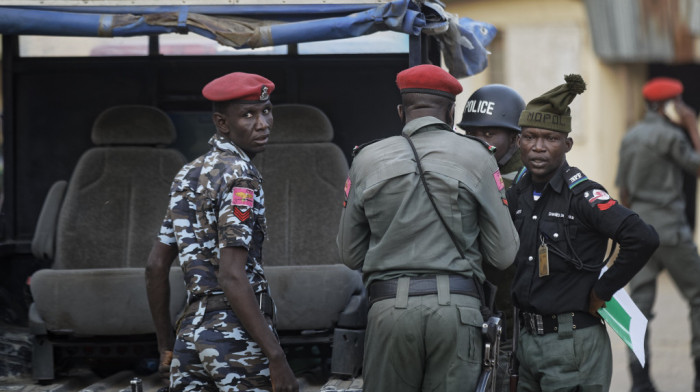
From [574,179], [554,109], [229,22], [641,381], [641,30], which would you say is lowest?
[641,381]

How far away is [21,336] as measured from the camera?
5.35m

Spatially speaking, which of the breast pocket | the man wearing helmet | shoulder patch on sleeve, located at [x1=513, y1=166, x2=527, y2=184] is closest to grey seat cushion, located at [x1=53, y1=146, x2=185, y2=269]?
the man wearing helmet

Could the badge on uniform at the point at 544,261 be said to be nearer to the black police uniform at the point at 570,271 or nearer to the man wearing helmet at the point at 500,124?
the black police uniform at the point at 570,271

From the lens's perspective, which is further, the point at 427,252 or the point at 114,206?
the point at 114,206

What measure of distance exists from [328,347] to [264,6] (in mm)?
1585

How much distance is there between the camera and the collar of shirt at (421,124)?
13.6 feet

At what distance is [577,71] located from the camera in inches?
527

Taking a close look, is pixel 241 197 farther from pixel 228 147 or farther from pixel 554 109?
pixel 554 109

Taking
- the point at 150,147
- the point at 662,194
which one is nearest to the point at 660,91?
the point at 662,194

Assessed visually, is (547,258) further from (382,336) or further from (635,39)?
(635,39)

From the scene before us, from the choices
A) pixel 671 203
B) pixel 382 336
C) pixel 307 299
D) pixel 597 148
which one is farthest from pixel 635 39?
pixel 382 336

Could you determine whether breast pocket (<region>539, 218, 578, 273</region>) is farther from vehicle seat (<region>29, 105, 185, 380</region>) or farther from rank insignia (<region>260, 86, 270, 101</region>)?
vehicle seat (<region>29, 105, 185, 380</region>)

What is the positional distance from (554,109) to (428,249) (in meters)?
Answer: 0.92

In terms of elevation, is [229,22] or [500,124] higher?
[229,22]
